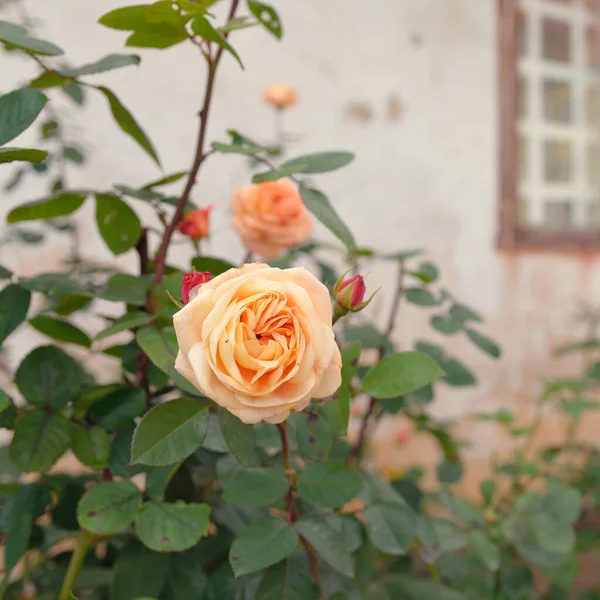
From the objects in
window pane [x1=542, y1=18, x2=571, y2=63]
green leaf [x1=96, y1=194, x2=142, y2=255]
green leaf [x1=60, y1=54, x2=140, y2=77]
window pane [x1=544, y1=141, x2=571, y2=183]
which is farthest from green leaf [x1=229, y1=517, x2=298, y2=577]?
window pane [x1=542, y1=18, x2=571, y2=63]

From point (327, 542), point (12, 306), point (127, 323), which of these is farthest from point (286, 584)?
point (12, 306)

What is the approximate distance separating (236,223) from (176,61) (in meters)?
1.18

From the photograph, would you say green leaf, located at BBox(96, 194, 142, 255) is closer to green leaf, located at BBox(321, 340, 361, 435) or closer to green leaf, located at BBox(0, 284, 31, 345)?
green leaf, located at BBox(0, 284, 31, 345)

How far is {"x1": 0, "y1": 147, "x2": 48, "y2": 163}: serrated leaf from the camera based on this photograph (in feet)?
1.54

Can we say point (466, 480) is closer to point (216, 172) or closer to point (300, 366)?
point (216, 172)

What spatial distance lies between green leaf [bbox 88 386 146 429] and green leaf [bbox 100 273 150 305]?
91mm

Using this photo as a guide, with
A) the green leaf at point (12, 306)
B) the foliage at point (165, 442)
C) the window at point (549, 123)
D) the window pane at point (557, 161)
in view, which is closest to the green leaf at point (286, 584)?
the foliage at point (165, 442)

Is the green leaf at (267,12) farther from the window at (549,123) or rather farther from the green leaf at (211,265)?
the window at (549,123)

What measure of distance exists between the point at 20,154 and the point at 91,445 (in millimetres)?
277

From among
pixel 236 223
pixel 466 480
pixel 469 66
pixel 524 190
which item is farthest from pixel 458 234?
pixel 236 223

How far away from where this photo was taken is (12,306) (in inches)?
23.4

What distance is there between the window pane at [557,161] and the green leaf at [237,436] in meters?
2.37

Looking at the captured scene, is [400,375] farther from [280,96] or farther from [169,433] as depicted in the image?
[280,96]

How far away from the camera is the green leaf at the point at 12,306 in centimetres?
58
